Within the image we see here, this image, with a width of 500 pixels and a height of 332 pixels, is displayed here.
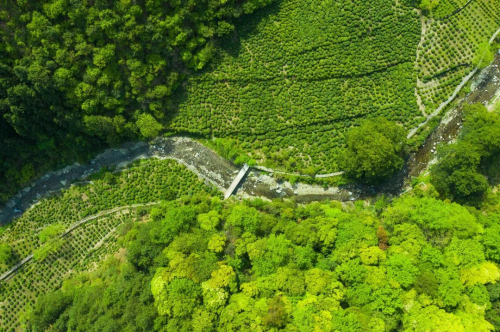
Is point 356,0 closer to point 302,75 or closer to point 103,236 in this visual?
point 302,75

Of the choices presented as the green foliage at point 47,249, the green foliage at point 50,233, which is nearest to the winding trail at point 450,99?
the green foliage at point 50,233

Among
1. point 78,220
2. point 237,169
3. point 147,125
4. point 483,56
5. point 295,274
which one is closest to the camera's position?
point 295,274

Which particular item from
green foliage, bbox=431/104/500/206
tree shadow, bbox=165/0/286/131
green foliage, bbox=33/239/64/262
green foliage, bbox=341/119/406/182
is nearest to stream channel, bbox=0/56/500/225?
green foliage, bbox=431/104/500/206

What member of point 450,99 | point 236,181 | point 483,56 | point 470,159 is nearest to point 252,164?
point 236,181

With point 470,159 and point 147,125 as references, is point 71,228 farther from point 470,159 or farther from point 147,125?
point 470,159

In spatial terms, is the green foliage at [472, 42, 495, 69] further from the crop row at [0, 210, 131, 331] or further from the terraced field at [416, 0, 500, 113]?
the crop row at [0, 210, 131, 331]

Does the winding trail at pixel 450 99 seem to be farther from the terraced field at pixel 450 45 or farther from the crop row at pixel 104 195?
the crop row at pixel 104 195

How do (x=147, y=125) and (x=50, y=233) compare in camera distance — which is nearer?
(x=147, y=125)
